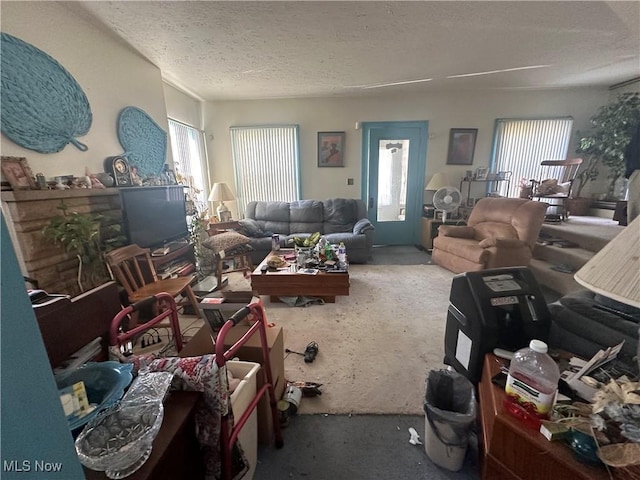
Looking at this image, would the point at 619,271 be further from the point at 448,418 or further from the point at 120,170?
the point at 120,170

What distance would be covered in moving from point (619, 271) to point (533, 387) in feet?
1.58

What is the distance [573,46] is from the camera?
8.85 feet

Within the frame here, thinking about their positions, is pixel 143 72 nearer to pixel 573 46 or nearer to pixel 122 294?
pixel 122 294

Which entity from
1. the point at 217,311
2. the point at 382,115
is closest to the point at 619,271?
the point at 217,311

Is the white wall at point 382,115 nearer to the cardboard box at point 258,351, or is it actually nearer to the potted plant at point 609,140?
the potted plant at point 609,140

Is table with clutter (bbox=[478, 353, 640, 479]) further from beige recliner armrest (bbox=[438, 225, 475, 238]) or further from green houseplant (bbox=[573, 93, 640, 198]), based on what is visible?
green houseplant (bbox=[573, 93, 640, 198])

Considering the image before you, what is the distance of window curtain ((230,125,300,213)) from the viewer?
4614mm

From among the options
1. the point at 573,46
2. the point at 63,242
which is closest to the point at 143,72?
the point at 63,242

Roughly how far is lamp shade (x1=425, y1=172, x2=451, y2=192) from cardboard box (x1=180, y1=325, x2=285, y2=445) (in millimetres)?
3835

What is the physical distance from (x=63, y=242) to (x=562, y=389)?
2.94 metres

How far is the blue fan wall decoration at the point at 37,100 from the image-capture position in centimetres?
163

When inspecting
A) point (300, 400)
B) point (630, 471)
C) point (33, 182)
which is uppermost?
point (33, 182)

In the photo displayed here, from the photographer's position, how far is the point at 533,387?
803 millimetres

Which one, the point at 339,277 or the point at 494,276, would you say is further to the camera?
the point at 339,277
